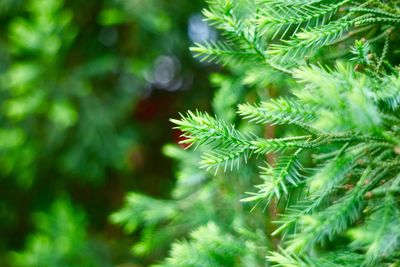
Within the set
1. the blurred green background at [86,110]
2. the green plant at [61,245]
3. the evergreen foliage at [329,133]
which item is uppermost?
the blurred green background at [86,110]

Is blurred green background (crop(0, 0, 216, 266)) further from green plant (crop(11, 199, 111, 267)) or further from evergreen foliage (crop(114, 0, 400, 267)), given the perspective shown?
evergreen foliage (crop(114, 0, 400, 267))

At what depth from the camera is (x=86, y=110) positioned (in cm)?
230

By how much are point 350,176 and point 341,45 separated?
1.09 feet

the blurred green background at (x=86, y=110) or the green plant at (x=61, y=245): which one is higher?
the blurred green background at (x=86, y=110)

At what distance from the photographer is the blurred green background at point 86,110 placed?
6.71 feet

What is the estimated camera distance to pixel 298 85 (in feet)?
3.24

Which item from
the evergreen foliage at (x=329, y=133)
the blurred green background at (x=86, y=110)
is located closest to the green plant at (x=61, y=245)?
the blurred green background at (x=86, y=110)

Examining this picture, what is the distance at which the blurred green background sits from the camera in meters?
2.04

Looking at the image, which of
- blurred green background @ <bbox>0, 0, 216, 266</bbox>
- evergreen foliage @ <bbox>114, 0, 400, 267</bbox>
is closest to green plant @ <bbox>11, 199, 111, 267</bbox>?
blurred green background @ <bbox>0, 0, 216, 266</bbox>

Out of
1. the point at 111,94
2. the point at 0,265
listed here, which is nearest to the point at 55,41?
the point at 111,94

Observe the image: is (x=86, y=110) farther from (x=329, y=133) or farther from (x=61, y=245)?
(x=329, y=133)

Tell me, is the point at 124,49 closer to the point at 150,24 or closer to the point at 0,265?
the point at 150,24

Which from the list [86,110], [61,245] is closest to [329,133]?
[61,245]

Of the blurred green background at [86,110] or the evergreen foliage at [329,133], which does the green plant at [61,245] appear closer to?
the blurred green background at [86,110]
